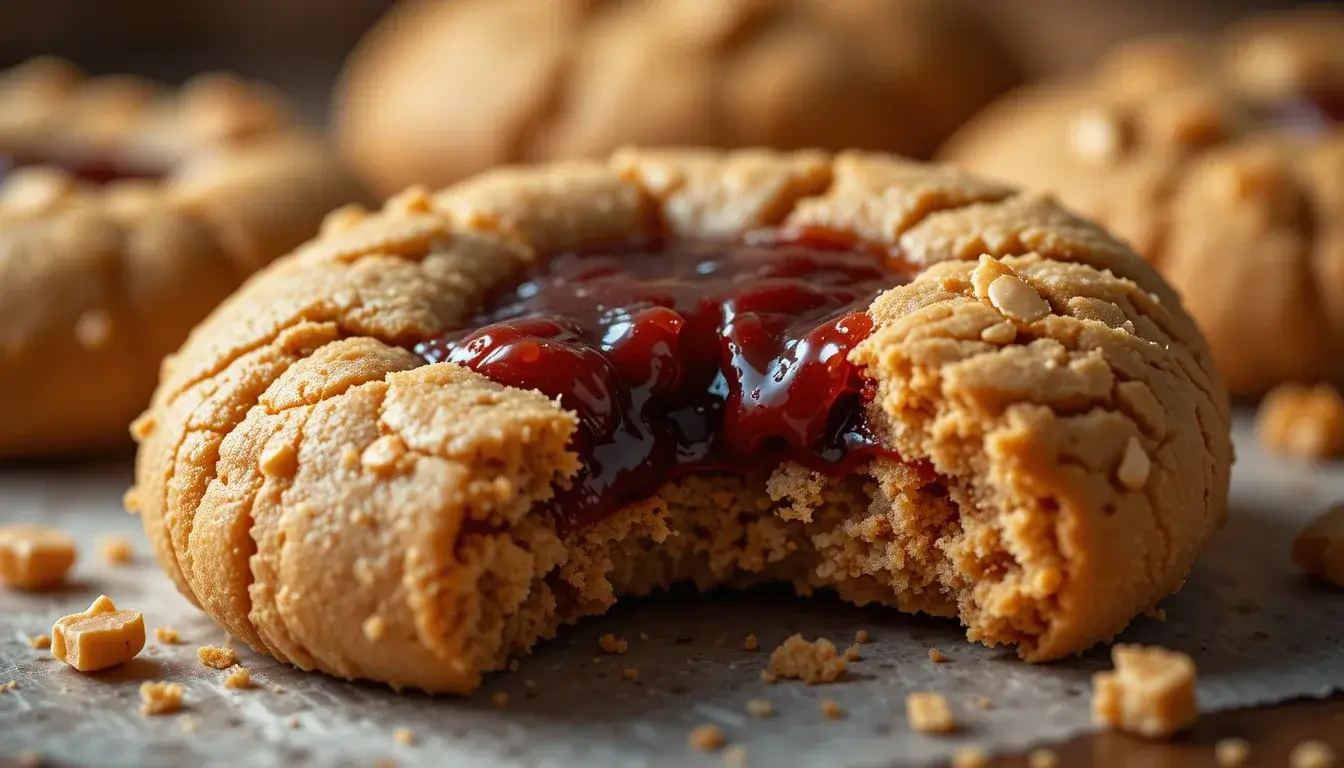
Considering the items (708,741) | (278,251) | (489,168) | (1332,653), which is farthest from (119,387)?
(1332,653)

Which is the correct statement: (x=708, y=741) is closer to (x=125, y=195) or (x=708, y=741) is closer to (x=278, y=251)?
(x=278, y=251)

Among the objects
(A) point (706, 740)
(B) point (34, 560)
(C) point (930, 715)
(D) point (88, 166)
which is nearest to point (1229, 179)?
(C) point (930, 715)

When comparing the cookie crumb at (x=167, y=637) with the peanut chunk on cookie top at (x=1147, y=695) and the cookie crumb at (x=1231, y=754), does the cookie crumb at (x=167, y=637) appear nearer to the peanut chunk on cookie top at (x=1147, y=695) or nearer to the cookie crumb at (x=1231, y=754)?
the peanut chunk on cookie top at (x=1147, y=695)

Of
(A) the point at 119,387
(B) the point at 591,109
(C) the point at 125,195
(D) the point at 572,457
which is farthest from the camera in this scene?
(B) the point at 591,109

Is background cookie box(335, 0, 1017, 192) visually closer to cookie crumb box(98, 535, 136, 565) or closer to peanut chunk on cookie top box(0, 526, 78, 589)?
cookie crumb box(98, 535, 136, 565)

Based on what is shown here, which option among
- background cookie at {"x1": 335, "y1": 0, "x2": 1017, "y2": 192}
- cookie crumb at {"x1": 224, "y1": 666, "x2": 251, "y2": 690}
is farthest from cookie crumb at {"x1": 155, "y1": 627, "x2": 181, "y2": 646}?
background cookie at {"x1": 335, "y1": 0, "x2": 1017, "y2": 192}

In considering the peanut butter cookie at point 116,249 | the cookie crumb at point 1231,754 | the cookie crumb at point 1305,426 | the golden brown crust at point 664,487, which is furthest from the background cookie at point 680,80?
the cookie crumb at point 1231,754

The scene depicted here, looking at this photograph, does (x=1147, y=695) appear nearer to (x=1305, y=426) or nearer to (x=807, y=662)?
(x=807, y=662)
